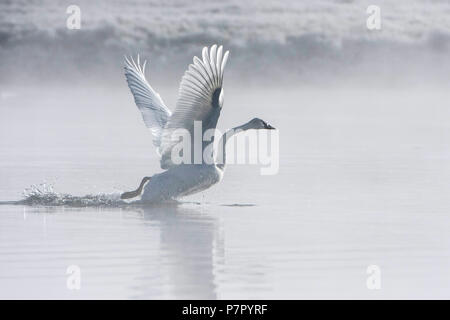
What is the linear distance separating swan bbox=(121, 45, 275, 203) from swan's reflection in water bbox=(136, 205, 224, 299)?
20cm

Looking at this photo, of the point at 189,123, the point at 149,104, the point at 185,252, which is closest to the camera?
the point at 185,252

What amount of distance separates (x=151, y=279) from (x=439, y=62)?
879 inches

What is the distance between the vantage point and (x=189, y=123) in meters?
11.3

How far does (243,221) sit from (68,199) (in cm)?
195

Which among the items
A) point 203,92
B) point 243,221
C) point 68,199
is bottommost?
point 243,221

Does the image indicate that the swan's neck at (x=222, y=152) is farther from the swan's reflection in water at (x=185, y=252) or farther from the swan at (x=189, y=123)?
the swan's reflection in water at (x=185, y=252)

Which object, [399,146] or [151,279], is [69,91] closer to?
[399,146]

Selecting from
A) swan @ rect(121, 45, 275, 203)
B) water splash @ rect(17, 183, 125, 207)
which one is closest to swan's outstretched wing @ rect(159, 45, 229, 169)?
swan @ rect(121, 45, 275, 203)

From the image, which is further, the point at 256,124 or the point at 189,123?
the point at 256,124

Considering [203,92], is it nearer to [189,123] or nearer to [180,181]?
[189,123]

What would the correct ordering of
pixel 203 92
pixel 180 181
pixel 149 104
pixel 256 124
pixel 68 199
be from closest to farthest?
1. pixel 203 92
2. pixel 180 181
3. pixel 68 199
4. pixel 256 124
5. pixel 149 104

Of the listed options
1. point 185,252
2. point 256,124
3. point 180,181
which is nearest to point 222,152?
point 180,181

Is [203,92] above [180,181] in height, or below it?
above
